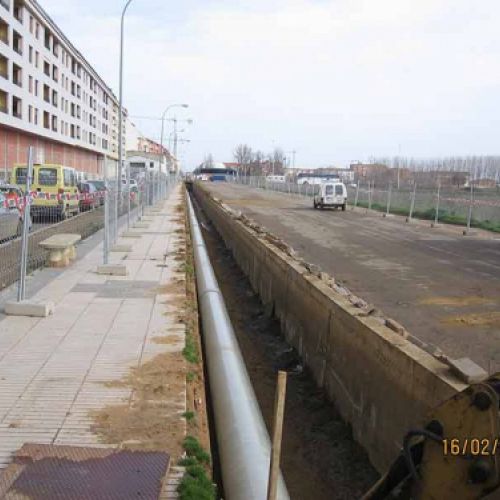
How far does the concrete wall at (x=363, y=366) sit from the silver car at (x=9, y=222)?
5.24m

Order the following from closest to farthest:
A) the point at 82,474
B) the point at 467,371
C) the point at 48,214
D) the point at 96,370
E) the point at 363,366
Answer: the point at 82,474 < the point at 467,371 < the point at 96,370 < the point at 363,366 < the point at 48,214

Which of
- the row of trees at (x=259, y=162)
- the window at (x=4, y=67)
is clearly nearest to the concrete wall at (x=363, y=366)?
the window at (x=4, y=67)

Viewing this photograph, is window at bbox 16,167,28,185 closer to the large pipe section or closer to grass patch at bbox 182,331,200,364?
the large pipe section

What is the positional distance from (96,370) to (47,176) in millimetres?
19633

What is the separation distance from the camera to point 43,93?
60.2 m

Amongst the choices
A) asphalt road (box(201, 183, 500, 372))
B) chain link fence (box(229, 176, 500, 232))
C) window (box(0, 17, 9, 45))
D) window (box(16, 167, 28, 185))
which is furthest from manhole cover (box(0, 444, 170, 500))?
window (box(0, 17, 9, 45))

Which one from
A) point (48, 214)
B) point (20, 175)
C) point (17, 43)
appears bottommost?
point (48, 214)

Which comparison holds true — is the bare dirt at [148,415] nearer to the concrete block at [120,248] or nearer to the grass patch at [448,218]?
the concrete block at [120,248]

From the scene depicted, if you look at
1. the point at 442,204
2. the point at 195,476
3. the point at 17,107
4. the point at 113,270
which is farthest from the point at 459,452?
the point at 17,107

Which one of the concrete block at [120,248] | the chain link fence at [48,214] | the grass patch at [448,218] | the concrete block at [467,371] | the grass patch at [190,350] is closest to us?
the concrete block at [467,371]

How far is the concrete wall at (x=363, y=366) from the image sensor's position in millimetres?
5242

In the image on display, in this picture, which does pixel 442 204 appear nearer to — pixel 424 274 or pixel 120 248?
pixel 424 274

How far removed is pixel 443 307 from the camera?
1061 centimetres

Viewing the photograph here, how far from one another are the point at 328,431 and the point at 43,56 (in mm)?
59376
